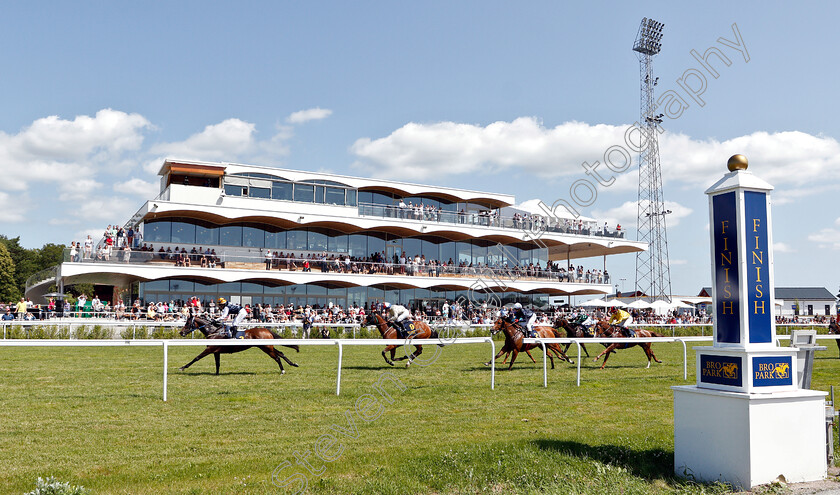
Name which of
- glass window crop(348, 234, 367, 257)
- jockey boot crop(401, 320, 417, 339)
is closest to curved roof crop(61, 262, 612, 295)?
glass window crop(348, 234, 367, 257)

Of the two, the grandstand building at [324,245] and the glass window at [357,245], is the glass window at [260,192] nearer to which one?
the grandstand building at [324,245]

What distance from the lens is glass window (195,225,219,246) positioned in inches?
1433

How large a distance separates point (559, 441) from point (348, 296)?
3361 cm

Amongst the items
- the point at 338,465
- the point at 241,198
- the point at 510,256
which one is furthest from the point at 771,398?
the point at 510,256

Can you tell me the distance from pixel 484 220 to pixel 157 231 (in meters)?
19.6

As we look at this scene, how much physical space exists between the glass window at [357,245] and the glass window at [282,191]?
15.1 feet

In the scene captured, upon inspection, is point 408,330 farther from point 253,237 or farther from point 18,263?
point 18,263

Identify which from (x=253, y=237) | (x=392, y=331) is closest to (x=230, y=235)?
(x=253, y=237)

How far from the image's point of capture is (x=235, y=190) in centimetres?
3762

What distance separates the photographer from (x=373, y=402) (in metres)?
9.23

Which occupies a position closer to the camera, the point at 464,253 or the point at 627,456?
the point at 627,456

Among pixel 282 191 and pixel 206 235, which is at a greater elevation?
pixel 282 191

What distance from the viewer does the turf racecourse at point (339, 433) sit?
530 centimetres

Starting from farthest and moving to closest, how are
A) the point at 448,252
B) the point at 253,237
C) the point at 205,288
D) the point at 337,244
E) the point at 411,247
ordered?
the point at 448,252 → the point at 411,247 → the point at 337,244 → the point at 253,237 → the point at 205,288
